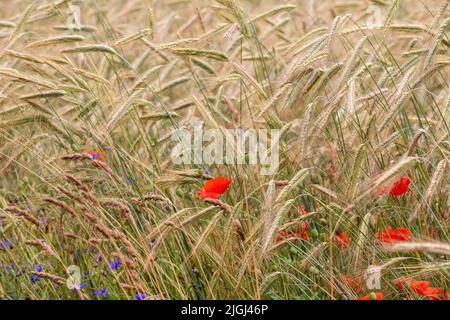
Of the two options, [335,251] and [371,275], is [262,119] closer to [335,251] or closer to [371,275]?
[335,251]

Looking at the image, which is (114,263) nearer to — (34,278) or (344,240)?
(34,278)

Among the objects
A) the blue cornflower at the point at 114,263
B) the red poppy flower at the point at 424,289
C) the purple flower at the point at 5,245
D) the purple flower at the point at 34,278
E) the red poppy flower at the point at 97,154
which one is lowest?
the red poppy flower at the point at 424,289

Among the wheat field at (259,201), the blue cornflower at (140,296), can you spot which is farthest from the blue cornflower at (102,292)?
the blue cornflower at (140,296)

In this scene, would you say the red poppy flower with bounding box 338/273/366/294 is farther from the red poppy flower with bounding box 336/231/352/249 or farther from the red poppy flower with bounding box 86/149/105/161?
the red poppy flower with bounding box 86/149/105/161

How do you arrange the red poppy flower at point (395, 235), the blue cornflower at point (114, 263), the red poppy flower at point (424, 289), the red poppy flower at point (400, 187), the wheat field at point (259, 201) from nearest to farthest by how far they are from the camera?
the red poppy flower at point (424, 289)
the wheat field at point (259, 201)
the red poppy flower at point (395, 235)
the red poppy flower at point (400, 187)
the blue cornflower at point (114, 263)

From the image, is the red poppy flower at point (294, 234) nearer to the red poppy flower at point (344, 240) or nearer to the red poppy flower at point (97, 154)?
the red poppy flower at point (344, 240)

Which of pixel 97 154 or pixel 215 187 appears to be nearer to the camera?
pixel 215 187

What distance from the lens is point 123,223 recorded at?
3.33 m

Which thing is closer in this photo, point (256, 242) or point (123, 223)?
point (256, 242)

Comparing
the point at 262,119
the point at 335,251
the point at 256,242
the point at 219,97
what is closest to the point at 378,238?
the point at 335,251

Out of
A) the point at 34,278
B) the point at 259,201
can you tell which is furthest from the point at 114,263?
the point at 259,201

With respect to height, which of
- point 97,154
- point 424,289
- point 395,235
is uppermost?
point 97,154

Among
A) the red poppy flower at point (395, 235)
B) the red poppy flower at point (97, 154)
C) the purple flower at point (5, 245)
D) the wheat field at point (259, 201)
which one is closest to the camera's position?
the wheat field at point (259, 201)
